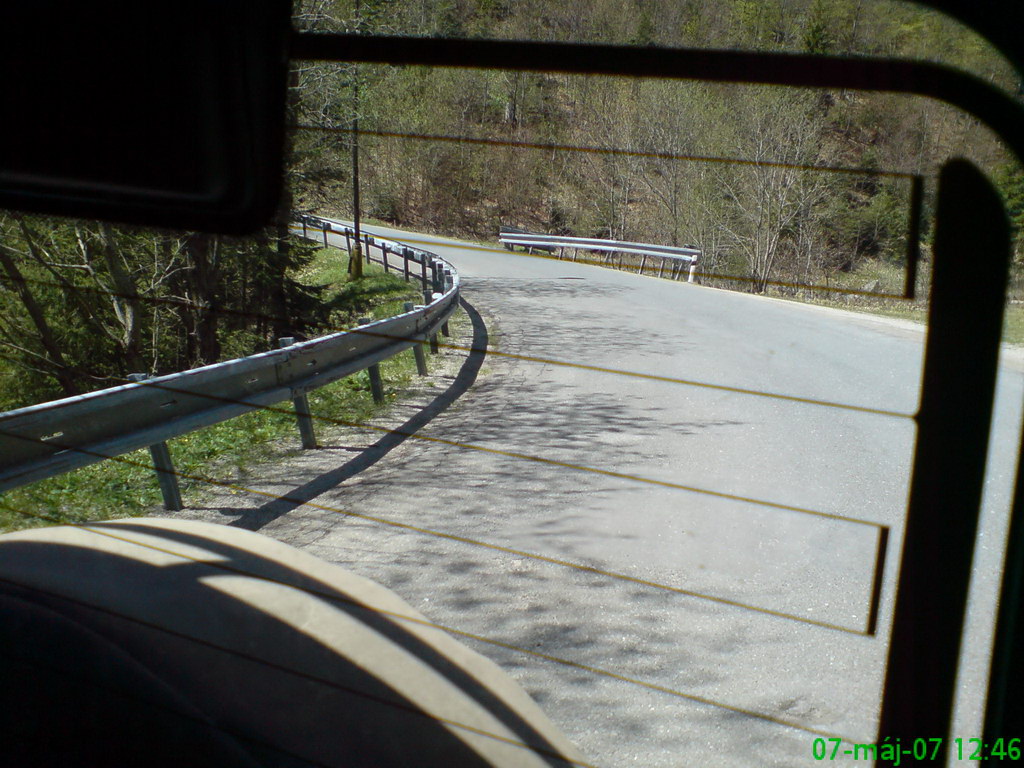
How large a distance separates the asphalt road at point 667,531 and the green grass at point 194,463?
47 cm

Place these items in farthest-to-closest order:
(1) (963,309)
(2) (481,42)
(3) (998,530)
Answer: (3) (998,530) < (2) (481,42) < (1) (963,309)

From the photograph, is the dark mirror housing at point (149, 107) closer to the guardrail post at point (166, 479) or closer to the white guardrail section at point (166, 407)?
the white guardrail section at point (166, 407)

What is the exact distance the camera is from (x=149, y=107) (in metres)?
1.41

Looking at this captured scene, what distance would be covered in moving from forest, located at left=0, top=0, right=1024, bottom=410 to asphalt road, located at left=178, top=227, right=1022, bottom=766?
45 centimetres

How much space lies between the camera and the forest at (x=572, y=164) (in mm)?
1536

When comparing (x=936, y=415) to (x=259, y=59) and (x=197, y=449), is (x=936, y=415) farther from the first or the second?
(x=197, y=449)

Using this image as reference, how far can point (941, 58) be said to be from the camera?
1074mm

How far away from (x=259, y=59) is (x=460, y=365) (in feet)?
24.2

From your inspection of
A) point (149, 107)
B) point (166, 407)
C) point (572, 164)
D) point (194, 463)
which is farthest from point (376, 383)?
point (149, 107)

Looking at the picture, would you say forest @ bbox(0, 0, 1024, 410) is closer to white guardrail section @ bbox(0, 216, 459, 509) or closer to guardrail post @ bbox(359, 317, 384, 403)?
white guardrail section @ bbox(0, 216, 459, 509)

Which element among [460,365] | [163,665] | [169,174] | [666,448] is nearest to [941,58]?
[169,174]

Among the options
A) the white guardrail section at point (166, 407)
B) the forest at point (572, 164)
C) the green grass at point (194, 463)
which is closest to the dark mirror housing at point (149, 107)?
the forest at point (572, 164)

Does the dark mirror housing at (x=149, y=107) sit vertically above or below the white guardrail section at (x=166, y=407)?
above

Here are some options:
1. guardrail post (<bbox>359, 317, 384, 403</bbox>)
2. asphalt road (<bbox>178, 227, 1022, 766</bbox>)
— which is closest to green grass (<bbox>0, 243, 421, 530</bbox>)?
guardrail post (<bbox>359, 317, 384, 403</bbox>)
